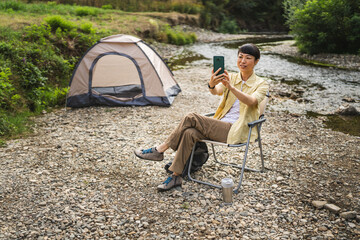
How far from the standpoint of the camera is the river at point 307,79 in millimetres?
8766

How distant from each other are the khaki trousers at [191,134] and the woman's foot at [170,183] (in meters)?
0.15

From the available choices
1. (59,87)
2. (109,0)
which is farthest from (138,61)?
(109,0)

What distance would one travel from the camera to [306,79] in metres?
11.8

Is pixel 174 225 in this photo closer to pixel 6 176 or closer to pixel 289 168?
pixel 289 168

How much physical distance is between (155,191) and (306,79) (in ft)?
31.2

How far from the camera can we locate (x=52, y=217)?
357 cm

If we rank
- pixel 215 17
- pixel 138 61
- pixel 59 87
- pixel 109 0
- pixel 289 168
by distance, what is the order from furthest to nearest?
pixel 215 17
pixel 109 0
pixel 59 87
pixel 138 61
pixel 289 168

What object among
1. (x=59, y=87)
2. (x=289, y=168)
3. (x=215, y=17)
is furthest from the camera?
(x=215, y=17)

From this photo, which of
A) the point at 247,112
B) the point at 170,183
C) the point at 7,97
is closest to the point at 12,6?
the point at 7,97

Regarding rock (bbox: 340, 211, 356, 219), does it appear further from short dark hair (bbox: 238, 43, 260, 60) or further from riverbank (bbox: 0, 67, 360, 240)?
short dark hair (bbox: 238, 43, 260, 60)

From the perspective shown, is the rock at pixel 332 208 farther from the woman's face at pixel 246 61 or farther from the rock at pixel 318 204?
the woman's face at pixel 246 61

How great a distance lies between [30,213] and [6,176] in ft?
3.91

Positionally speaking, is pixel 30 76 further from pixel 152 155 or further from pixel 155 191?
pixel 155 191

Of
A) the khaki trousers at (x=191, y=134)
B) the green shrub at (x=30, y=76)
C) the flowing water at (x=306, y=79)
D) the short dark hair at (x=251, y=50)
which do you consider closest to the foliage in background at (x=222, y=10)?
the flowing water at (x=306, y=79)
